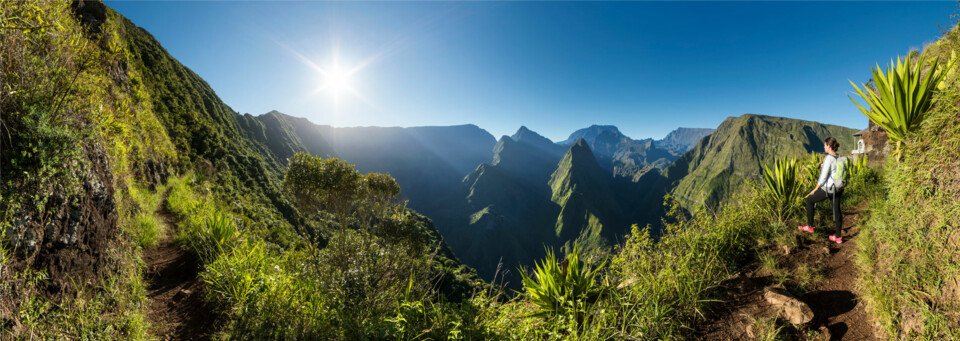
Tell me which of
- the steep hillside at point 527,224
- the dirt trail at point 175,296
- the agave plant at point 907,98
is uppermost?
the agave plant at point 907,98

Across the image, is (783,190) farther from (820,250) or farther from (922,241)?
(922,241)

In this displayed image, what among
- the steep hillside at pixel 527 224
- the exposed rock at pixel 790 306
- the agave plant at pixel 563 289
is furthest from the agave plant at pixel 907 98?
the steep hillside at pixel 527 224

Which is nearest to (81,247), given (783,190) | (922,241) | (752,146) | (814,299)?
(814,299)

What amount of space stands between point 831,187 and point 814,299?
2.22m

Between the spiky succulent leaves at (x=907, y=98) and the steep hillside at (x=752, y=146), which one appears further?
the steep hillside at (x=752, y=146)

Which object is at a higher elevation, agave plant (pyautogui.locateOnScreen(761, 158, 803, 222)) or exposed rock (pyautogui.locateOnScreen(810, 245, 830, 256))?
agave plant (pyautogui.locateOnScreen(761, 158, 803, 222))

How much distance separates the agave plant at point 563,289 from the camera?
3320 millimetres

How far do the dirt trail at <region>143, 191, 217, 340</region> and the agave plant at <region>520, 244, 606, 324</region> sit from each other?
13.0 ft

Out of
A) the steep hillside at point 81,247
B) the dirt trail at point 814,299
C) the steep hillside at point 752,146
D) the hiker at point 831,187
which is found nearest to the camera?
the steep hillside at point 81,247

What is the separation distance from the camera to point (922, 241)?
8.60 feet

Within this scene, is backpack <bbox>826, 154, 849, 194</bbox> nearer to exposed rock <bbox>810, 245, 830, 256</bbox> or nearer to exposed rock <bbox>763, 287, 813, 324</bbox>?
exposed rock <bbox>810, 245, 830, 256</bbox>

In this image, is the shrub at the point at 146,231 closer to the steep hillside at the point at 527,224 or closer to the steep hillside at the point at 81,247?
the steep hillside at the point at 81,247

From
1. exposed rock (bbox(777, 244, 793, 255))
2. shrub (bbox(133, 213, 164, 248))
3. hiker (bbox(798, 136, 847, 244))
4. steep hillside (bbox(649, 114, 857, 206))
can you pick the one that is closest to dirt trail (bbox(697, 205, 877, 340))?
exposed rock (bbox(777, 244, 793, 255))

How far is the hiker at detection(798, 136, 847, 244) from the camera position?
4016 millimetres
